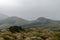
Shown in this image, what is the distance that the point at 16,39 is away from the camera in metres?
23.5

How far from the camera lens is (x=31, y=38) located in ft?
76.7

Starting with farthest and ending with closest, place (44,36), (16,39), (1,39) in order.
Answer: (44,36) → (16,39) → (1,39)

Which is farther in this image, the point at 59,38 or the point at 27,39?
the point at 59,38

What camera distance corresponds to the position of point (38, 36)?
25031 millimetres

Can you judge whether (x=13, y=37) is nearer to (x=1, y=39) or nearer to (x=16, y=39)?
(x=16, y=39)

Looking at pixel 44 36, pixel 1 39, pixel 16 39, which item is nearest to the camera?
pixel 1 39

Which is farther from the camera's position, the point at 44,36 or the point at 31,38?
the point at 44,36

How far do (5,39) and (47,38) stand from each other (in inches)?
263

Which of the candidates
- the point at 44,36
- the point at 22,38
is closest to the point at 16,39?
the point at 22,38

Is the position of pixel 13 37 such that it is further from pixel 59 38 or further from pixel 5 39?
pixel 59 38

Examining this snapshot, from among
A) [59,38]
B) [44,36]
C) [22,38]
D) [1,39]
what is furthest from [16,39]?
[59,38]

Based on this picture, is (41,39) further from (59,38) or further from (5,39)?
(5,39)

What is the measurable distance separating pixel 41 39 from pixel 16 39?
392 cm

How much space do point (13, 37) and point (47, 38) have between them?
555cm
